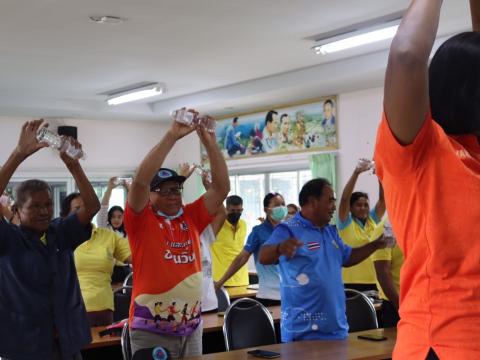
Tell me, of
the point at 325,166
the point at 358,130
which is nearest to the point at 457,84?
the point at 358,130

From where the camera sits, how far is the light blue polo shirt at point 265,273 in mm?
6219

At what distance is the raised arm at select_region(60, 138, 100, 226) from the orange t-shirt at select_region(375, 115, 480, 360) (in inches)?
108

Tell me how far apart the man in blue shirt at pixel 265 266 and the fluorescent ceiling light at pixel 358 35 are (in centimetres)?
168

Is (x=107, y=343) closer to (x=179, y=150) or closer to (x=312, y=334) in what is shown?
(x=312, y=334)

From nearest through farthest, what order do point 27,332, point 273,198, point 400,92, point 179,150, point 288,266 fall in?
point 400,92
point 27,332
point 288,266
point 273,198
point 179,150

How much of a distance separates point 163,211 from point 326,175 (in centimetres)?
618

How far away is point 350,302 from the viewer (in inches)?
191

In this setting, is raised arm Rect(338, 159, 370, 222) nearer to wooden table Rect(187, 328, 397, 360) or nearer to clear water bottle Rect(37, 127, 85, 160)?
wooden table Rect(187, 328, 397, 360)

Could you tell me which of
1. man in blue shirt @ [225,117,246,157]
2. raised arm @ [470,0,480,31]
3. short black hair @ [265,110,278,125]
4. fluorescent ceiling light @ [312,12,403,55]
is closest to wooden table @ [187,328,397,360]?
raised arm @ [470,0,480,31]

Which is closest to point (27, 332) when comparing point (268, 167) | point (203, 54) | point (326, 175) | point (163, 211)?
point (163, 211)

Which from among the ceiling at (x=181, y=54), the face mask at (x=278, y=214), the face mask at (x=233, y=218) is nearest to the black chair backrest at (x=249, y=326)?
the face mask at (x=278, y=214)

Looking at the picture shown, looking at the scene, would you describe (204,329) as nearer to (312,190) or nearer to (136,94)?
(312,190)

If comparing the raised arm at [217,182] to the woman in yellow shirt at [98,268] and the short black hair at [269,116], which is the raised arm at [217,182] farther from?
the short black hair at [269,116]

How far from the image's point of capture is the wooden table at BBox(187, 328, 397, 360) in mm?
3402
